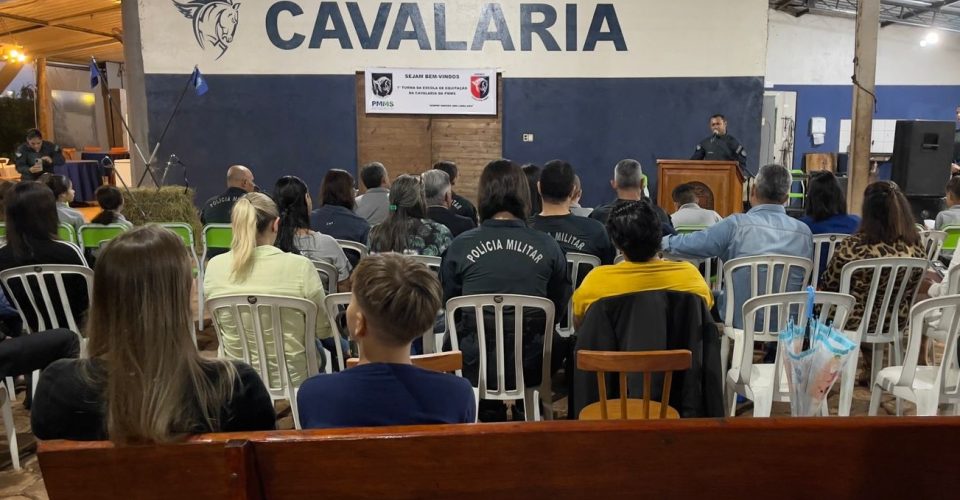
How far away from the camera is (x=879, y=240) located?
370 centimetres

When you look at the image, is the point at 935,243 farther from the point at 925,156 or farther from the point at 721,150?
the point at 925,156

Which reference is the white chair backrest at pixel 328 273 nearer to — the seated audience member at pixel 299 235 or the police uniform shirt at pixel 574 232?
the seated audience member at pixel 299 235

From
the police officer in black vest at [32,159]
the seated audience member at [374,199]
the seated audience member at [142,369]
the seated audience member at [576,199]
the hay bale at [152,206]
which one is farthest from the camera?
the police officer in black vest at [32,159]

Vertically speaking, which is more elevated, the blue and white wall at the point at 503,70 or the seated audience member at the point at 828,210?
the blue and white wall at the point at 503,70

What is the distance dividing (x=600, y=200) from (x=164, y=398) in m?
8.84

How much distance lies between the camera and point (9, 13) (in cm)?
1250

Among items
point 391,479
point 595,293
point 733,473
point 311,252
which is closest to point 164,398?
point 391,479

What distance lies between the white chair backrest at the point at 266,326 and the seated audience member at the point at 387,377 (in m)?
1.25

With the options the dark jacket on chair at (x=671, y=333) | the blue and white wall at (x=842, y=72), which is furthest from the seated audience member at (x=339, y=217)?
the blue and white wall at (x=842, y=72)

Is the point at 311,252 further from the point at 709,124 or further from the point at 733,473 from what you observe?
the point at 709,124

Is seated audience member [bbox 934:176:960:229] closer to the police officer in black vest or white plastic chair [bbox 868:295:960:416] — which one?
white plastic chair [bbox 868:295:960:416]

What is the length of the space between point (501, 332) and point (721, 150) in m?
6.82

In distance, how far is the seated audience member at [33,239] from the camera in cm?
354

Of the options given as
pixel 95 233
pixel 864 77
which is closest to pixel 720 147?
pixel 864 77
